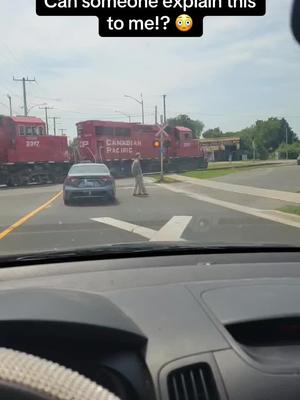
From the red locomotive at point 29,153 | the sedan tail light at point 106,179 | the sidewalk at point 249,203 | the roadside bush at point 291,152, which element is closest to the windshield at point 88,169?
the sedan tail light at point 106,179

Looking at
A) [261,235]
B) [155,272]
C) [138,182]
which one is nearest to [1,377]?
[155,272]

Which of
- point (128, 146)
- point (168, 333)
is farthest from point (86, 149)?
point (168, 333)

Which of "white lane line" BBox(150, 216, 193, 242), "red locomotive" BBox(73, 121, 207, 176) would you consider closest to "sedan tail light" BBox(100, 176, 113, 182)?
"white lane line" BBox(150, 216, 193, 242)

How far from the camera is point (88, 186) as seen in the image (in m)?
19.0

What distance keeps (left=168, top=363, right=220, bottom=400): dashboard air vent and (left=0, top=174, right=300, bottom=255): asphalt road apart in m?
5.32

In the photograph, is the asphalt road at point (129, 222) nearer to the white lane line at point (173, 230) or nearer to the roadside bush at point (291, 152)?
the white lane line at point (173, 230)

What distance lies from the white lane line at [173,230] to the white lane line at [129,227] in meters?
0.16

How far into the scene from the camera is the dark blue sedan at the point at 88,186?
18719mm

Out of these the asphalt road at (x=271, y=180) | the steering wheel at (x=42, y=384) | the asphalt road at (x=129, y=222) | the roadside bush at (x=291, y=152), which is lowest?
the roadside bush at (x=291, y=152)

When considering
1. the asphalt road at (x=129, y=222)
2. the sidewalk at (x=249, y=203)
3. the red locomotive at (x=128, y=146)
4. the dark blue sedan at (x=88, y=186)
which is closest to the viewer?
the asphalt road at (x=129, y=222)

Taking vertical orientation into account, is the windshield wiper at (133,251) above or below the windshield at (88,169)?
above

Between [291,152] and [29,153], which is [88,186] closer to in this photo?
[29,153]

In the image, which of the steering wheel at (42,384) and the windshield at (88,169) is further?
the windshield at (88,169)

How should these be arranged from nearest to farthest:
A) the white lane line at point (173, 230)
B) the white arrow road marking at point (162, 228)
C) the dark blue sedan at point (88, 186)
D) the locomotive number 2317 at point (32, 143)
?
the white lane line at point (173, 230) < the white arrow road marking at point (162, 228) < the dark blue sedan at point (88, 186) < the locomotive number 2317 at point (32, 143)
